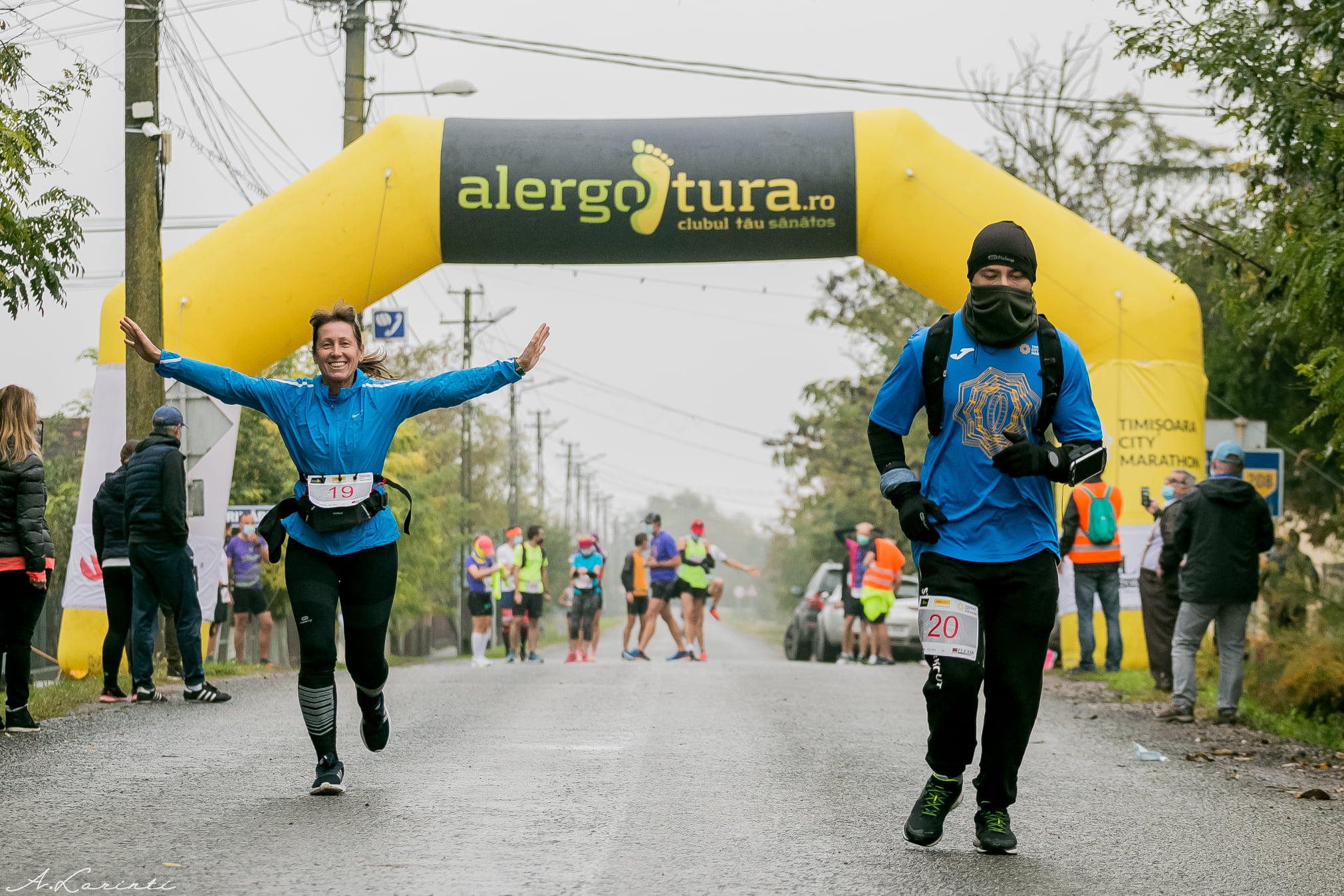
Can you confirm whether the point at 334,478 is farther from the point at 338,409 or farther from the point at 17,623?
the point at 17,623

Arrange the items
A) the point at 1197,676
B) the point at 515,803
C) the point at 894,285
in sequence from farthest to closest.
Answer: the point at 894,285, the point at 1197,676, the point at 515,803

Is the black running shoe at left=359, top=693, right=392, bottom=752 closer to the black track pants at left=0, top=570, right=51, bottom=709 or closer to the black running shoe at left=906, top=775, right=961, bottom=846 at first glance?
the black running shoe at left=906, top=775, right=961, bottom=846

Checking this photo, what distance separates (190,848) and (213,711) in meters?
5.03

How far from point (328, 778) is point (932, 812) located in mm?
2460

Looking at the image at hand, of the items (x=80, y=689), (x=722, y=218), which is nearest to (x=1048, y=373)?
(x=80, y=689)

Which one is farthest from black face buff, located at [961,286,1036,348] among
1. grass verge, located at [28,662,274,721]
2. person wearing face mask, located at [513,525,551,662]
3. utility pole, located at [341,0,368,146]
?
utility pole, located at [341,0,368,146]

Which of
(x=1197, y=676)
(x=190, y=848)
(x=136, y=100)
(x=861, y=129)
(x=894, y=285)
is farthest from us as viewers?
(x=894, y=285)

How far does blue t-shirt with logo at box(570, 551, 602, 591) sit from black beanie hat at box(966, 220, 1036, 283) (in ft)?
51.5

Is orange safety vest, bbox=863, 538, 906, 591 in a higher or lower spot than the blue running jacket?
lower

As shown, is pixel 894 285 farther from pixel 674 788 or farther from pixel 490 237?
pixel 674 788

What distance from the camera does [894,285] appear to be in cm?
3098

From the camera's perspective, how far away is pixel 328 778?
610 centimetres

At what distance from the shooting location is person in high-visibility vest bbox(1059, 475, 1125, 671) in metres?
13.9

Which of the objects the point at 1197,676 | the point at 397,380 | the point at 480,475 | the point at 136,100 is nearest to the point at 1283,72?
the point at 1197,676
